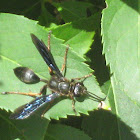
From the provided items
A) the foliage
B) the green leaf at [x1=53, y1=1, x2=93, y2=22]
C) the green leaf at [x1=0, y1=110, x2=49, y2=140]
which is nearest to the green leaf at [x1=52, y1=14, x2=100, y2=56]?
the foliage

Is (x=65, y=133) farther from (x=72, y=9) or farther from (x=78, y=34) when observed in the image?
(x=72, y=9)

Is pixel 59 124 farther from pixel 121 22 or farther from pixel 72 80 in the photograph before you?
pixel 121 22

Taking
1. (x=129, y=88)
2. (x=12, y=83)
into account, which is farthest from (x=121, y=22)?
(x=12, y=83)

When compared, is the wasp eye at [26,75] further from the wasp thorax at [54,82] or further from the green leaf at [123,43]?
the green leaf at [123,43]

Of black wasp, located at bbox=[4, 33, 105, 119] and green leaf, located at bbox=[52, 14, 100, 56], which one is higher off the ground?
green leaf, located at bbox=[52, 14, 100, 56]

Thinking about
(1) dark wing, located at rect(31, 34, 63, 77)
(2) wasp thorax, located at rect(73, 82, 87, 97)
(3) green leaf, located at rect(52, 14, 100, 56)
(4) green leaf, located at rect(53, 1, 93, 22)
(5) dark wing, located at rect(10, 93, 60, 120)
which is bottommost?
(5) dark wing, located at rect(10, 93, 60, 120)

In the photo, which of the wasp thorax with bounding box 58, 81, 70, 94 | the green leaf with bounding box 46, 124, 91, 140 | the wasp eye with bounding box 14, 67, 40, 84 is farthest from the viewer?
the green leaf with bounding box 46, 124, 91, 140

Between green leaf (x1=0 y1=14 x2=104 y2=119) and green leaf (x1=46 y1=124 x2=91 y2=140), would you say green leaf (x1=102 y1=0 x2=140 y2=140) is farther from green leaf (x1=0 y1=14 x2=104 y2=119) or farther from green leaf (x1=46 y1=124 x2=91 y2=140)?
green leaf (x1=46 y1=124 x2=91 y2=140)
